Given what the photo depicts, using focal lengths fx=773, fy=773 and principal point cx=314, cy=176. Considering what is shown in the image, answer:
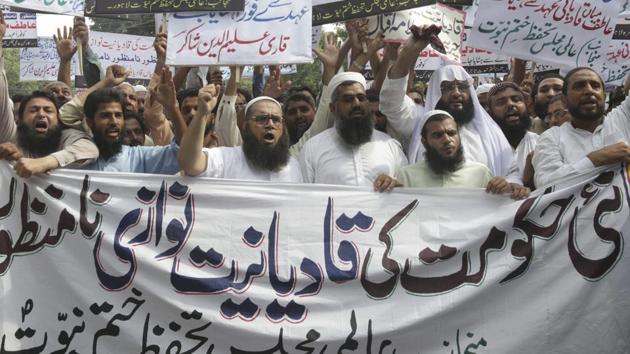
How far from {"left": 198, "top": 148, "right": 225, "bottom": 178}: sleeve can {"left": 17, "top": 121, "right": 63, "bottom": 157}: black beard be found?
86 cm

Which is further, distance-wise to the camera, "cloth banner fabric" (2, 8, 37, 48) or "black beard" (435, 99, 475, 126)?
"cloth banner fabric" (2, 8, 37, 48)

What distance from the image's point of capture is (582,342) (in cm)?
369

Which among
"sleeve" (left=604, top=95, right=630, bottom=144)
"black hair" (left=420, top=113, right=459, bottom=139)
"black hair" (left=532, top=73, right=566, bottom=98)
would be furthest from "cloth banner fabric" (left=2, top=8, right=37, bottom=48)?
"sleeve" (left=604, top=95, right=630, bottom=144)

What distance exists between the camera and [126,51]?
396 inches

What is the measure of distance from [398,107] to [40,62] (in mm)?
7486

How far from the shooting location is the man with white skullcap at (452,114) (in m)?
4.77

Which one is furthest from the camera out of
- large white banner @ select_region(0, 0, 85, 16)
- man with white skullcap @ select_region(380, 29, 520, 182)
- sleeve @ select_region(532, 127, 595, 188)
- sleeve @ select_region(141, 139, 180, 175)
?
large white banner @ select_region(0, 0, 85, 16)

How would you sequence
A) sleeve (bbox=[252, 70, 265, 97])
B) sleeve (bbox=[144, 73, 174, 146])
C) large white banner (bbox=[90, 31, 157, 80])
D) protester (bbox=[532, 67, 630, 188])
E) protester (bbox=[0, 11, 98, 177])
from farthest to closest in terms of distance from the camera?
large white banner (bbox=[90, 31, 157, 80]), sleeve (bbox=[252, 70, 265, 97]), sleeve (bbox=[144, 73, 174, 146]), protester (bbox=[0, 11, 98, 177]), protester (bbox=[532, 67, 630, 188])

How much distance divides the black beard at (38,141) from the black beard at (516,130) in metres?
2.87

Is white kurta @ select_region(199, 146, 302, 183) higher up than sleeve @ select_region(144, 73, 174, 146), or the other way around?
sleeve @ select_region(144, 73, 174, 146)

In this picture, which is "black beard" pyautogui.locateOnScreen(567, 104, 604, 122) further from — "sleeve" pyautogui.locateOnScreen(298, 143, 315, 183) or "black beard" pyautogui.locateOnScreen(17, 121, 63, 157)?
"black beard" pyautogui.locateOnScreen(17, 121, 63, 157)

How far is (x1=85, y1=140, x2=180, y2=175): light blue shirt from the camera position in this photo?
176 inches

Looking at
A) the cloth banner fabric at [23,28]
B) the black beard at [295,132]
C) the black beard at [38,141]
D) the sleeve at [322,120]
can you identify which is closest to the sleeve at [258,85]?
the black beard at [295,132]

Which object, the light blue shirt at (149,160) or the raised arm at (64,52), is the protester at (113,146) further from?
the raised arm at (64,52)
